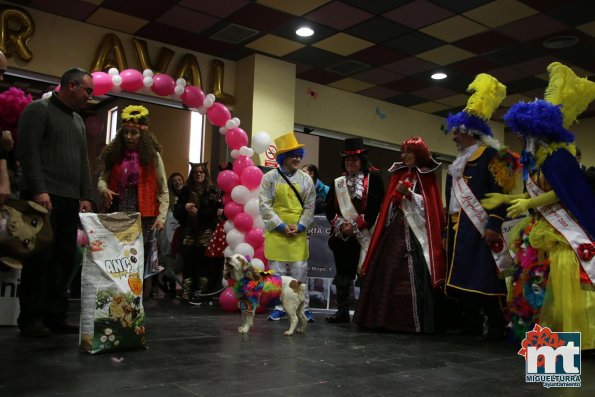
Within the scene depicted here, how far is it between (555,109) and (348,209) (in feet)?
5.48

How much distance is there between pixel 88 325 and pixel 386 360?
4.89 feet

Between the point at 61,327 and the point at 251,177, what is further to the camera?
the point at 251,177

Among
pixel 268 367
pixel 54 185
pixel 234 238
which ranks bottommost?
pixel 268 367

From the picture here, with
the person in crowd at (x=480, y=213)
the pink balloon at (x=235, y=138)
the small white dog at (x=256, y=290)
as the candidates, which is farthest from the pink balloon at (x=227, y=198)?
the person in crowd at (x=480, y=213)

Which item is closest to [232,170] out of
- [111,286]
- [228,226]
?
[228,226]

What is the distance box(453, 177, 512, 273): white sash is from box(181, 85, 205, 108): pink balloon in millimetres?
3146

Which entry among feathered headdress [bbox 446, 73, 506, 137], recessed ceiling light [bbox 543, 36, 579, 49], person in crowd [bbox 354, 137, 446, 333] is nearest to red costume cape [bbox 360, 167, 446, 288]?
person in crowd [bbox 354, 137, 446, 333]

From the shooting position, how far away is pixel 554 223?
317 cm

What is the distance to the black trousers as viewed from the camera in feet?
9.88

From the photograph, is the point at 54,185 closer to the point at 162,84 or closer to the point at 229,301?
the point at 229,301

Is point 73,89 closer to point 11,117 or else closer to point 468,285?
point 11,117

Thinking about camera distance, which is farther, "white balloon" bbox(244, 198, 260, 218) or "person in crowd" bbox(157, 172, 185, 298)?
"person in crowd" bbox(157, 172, 185, 298)

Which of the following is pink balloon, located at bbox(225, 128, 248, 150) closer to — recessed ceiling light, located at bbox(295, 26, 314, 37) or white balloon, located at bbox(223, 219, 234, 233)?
white balloon, located at bbox(223, 219, 234, 233)

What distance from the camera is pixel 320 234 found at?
17.5 feet
